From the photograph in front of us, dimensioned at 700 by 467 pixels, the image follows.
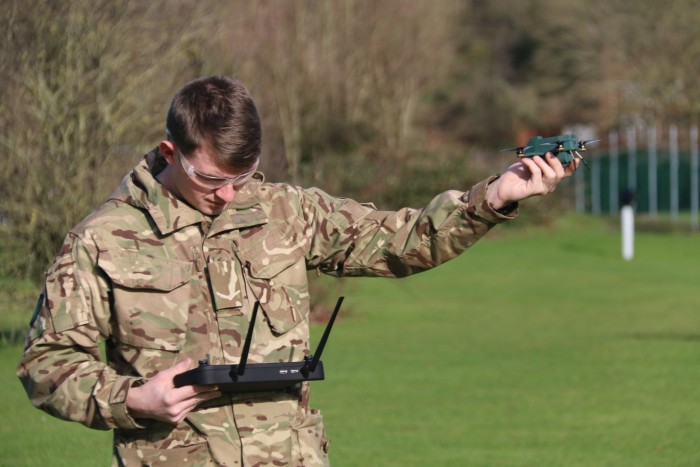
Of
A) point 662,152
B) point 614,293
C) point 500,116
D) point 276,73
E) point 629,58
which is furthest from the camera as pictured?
point 500,116

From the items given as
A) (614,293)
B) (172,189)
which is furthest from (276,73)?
(172,189)

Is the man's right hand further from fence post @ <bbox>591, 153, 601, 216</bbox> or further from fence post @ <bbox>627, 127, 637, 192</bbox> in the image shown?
fence post @ <bbox>591, 153, 601, 216</bbox>

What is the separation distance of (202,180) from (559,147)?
41.3 inches

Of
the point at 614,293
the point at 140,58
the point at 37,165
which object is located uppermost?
the point at 140,58

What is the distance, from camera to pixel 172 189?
3898mm

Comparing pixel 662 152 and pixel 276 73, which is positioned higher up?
pixel 276 73

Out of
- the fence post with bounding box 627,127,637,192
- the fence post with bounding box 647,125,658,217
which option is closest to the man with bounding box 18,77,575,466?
the fence post with bounding box 647,125,658,217

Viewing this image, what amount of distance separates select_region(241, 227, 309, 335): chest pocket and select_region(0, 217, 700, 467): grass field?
5.08 m

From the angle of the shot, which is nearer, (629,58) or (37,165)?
(37,165)

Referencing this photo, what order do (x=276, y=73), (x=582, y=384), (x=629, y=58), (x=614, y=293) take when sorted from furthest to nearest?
(x=629, y=58)
(x=276, y=73)
(x=614, y=293)
(x=582, y=384)

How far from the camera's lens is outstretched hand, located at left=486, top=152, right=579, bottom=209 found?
3.86 meters

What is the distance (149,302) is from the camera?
382 cm

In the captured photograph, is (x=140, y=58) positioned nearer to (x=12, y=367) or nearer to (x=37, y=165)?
(x=37, y=165)

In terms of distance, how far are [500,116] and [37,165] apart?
156 ft
